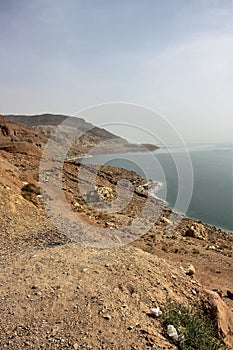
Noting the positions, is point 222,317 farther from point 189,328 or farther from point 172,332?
point 172,332

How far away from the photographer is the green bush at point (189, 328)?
5750 mm

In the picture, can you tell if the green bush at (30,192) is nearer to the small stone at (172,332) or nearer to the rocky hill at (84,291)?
the rocky hill at (84,291)

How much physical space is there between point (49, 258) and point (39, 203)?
32.1 feet

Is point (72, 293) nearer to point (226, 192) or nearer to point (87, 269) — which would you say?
point (87, 269)

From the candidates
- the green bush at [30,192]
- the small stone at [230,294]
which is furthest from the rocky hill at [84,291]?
the green bush at [30,192]

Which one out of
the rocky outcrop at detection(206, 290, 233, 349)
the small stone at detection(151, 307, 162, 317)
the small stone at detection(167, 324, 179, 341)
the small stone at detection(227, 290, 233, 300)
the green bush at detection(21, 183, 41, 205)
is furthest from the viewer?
the green bush at detection(21, 183, 41, 205)

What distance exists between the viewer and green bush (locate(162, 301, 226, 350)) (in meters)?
5.75

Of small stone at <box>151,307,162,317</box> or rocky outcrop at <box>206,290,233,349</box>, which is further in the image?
rocky outcrop at <box>206,290,233,349</box>

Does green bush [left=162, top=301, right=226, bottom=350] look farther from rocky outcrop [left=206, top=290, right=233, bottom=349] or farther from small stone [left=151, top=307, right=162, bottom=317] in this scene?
rocky outcrop [left=206, top=290, right=233, bottom=349]

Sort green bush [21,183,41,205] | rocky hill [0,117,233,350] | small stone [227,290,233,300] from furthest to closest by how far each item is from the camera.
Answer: green bush [21,183,41,205]
small stone [227,290,233,300]
rocky hill [0,117,233,350]

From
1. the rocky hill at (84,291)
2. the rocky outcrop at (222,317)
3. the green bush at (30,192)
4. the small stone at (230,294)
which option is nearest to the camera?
the rocky hill at (84,291)

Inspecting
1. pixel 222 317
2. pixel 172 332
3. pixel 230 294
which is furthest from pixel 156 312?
pixel 230 294

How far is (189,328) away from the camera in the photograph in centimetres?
600

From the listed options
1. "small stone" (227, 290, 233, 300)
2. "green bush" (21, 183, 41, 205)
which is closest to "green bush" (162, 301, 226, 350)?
"small stone" (227, 290, 233, 300)
